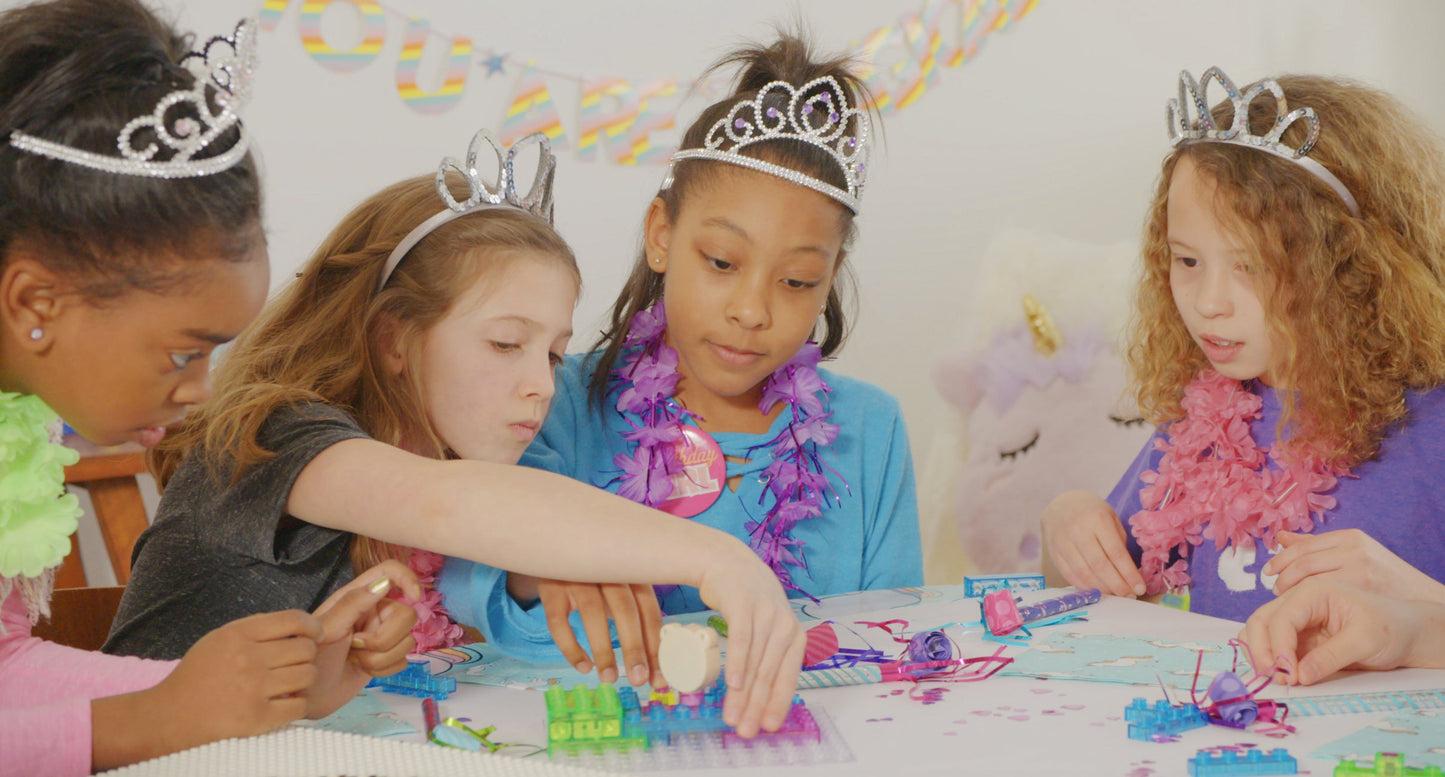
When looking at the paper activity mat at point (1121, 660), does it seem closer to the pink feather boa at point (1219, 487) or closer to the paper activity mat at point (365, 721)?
the pink feather boa at point (1219, 487)

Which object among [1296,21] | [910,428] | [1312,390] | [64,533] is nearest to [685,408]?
[1312,390]

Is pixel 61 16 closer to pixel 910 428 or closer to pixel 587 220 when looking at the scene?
pixel 587 220

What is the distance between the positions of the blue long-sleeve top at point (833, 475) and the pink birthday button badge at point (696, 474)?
0.02m

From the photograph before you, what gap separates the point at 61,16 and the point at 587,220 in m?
1.66

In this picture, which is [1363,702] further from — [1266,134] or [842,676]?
[1266,134]

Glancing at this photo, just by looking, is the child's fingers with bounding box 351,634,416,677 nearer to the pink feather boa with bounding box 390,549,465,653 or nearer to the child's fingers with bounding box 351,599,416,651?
the child's fingers with bounding box 351,599,416,651

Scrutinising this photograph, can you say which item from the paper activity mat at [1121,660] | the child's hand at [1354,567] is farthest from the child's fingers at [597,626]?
the child's hand at [1354,567]

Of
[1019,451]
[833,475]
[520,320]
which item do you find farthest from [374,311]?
[1019,451]

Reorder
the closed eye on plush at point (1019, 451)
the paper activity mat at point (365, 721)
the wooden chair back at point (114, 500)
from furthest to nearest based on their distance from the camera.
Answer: the closed eye on plush at point (1019, 451) < the wooden chair back at point (114, 500) < the paper activity mat at point (365, 721)

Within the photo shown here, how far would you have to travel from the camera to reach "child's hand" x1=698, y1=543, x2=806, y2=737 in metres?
0.84

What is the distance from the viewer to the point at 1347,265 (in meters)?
1.40

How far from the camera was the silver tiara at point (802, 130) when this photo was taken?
151cm

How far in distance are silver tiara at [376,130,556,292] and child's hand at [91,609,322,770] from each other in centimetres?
56

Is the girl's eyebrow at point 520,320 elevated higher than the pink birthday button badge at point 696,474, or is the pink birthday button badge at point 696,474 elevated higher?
the girl's eyebrow at point 520,320
